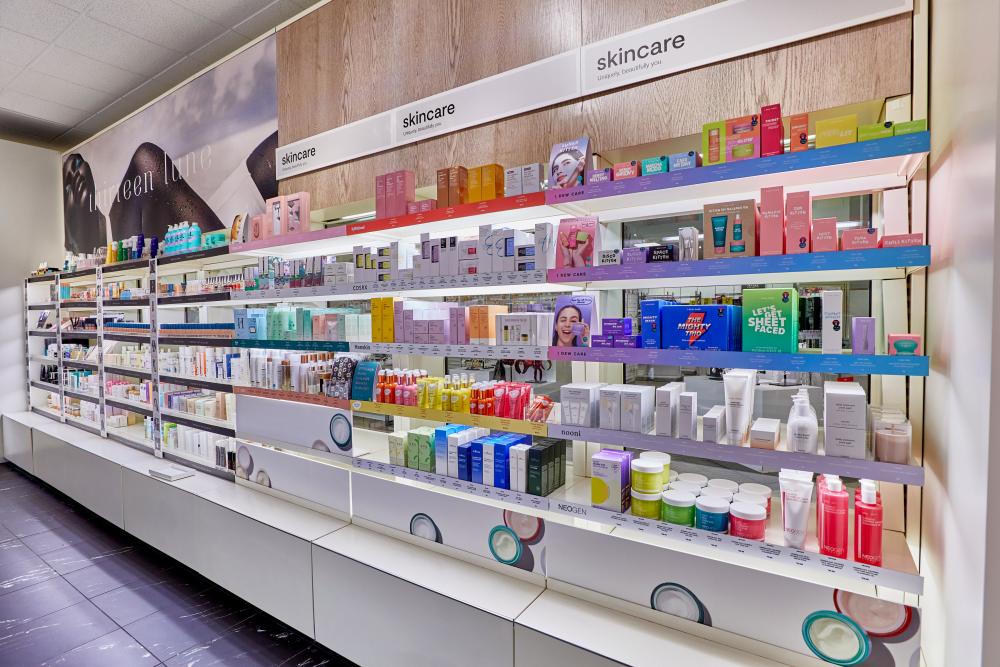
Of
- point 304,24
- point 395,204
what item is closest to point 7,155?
point 304,24

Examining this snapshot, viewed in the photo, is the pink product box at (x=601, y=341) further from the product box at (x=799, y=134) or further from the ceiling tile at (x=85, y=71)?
the ceiling tile at (x=85, y=71)

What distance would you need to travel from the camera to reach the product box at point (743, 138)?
5.98 feet

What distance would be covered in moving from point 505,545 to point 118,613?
2.79 metres

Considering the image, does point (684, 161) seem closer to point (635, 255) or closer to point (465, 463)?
point (635, 255)

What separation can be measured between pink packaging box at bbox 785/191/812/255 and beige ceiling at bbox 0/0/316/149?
12.9 ft

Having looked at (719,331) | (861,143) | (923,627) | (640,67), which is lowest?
(923,627)

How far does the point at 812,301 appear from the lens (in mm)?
1885

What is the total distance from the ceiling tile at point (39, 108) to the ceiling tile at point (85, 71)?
0.89 meters

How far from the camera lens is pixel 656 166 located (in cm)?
203

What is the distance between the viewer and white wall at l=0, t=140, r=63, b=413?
6719 mm

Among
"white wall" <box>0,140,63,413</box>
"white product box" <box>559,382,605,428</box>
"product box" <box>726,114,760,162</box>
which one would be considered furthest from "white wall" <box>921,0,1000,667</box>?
"white wall" <box>0,140,63,413</box>

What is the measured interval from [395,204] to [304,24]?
1795 millimetres

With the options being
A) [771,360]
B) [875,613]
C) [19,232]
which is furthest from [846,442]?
[19,232]

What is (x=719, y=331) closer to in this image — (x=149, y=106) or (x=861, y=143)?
(x=861, y=143)
